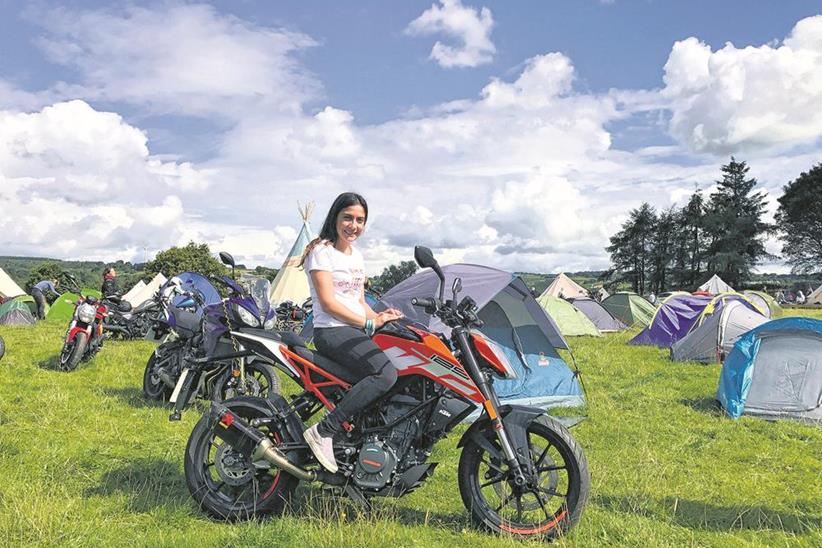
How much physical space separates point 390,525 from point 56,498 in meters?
2.36

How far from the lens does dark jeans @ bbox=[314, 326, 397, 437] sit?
3824 mm

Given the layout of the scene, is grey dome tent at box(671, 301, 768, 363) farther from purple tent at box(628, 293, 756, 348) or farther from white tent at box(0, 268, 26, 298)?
white tent at box(0, 268, 26, 298)

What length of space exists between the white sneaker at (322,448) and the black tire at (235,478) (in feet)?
1.01

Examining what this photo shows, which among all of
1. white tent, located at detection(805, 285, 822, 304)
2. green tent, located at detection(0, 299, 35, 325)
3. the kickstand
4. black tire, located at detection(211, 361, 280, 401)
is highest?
white tent, located at detection(805, 285, 822, 304)

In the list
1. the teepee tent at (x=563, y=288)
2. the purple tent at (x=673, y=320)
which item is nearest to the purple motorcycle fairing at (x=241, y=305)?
the purple tent at (x=673, y=320)

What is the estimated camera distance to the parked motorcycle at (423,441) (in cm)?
383

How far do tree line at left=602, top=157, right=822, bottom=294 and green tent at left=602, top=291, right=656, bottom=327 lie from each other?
93.1ft

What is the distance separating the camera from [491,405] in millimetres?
3820

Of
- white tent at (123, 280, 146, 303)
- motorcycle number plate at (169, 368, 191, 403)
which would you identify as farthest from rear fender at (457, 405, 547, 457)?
white tent at (123, 280, 146, 303)

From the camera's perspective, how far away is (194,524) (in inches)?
156

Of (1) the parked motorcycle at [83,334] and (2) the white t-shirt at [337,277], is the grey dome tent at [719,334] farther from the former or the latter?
(1) the parked motorcycle at [83,334]

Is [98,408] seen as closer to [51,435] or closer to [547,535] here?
[51,435]

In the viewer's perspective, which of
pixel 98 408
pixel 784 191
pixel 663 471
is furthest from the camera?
pixel 784 191

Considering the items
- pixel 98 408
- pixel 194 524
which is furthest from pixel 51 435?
pixel 194 524
